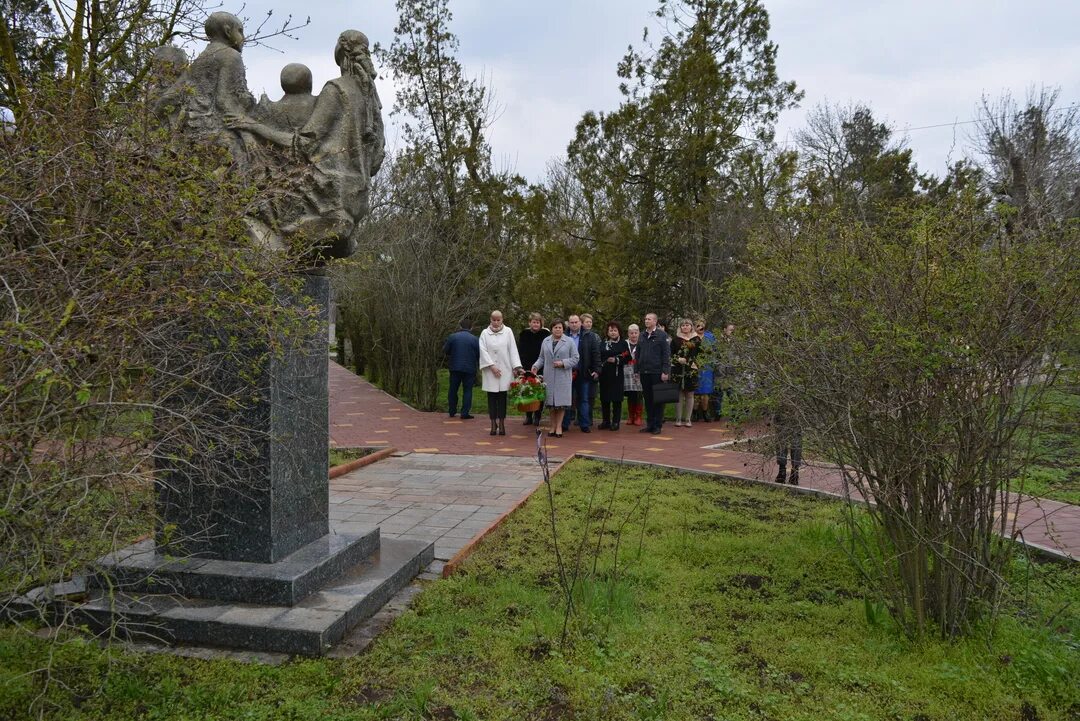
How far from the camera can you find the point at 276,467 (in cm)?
448

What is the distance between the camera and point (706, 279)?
1591cm

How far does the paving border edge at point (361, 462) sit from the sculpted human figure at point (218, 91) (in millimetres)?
4469

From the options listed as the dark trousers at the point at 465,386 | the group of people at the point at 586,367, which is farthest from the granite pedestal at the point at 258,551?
the dark trousers at the point at 465,386

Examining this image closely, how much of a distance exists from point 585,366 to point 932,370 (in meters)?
8.75

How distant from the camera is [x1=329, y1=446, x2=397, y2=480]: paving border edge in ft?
27.7

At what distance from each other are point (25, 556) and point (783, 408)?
3555 millimetres

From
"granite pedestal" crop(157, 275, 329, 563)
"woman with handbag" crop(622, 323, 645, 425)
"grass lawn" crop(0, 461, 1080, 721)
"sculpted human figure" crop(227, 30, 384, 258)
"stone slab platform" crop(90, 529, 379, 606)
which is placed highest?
"sculpted human figure" crop(227, 30, 384, 258)

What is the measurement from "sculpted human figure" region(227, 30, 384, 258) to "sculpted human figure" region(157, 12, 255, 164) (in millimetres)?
76

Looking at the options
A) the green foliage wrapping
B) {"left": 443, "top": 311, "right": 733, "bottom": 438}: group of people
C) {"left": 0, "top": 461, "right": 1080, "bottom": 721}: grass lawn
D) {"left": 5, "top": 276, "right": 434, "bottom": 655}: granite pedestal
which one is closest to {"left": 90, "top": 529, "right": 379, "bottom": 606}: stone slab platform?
{"left": 5, "top": 276, "right": 434, "bottom": 655}: granite pedestal

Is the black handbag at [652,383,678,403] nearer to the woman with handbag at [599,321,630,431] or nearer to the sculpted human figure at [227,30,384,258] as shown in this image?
the woman with handbag at [599,321,630,431]

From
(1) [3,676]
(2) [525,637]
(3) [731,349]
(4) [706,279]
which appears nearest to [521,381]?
(4) [706,279]

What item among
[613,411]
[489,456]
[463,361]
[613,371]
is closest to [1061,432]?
[489,456]

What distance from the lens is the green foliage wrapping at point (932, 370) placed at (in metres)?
3.53

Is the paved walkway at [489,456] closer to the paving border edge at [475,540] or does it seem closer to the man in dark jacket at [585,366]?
the paving border edge at [475,540]
